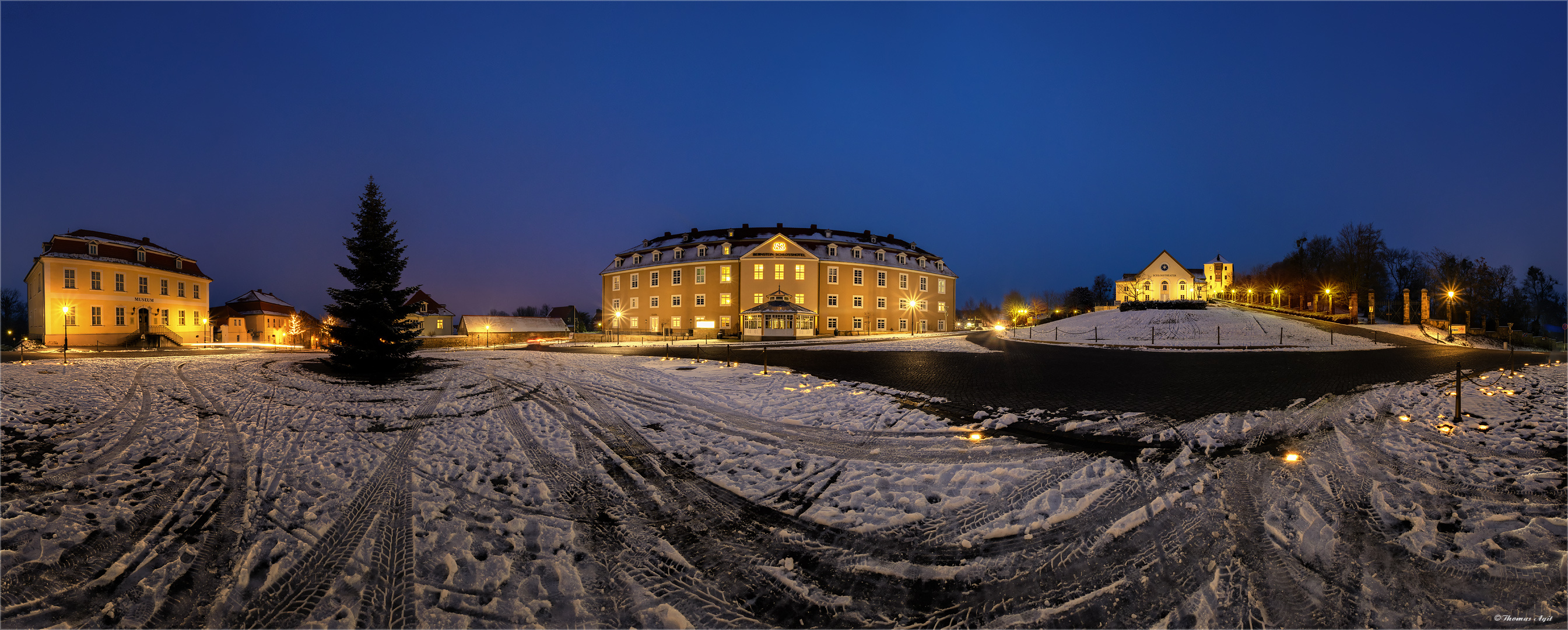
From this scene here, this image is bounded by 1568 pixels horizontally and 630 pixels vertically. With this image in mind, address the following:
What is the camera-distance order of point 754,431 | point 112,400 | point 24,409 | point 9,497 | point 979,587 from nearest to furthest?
point 979,587, point 9,497, point 754,431, point 24,409, point 112,400

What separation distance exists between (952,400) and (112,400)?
16985mm

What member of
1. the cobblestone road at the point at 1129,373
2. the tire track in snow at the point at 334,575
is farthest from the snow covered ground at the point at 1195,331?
the tire track in snow at the point at 334,575

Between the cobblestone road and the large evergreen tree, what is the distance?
10.4 meters

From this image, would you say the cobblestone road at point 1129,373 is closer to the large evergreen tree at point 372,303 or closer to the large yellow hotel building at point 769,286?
the large evergreen tree at point 372,303

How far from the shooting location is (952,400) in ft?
34.1

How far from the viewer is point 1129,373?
50.6 ft

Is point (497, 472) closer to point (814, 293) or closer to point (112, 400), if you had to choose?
point (112, 400)

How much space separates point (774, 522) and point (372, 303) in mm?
16463

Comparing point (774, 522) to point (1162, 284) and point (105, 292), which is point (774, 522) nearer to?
point (105, 292)

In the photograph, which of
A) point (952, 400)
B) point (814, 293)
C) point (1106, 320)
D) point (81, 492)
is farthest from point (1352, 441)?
point (1106, 320)

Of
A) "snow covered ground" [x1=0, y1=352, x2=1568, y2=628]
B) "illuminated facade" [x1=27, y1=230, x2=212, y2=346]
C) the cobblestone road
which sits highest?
"illuminated facade" [x1=27, y1=230, x2=212, y2=346]

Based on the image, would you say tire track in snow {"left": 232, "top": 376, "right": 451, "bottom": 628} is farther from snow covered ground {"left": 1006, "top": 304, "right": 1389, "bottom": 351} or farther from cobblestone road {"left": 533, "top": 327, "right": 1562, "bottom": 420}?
snow covered ground {"left": 1006, "top": 304, "right": 1389, "bottom": 351}

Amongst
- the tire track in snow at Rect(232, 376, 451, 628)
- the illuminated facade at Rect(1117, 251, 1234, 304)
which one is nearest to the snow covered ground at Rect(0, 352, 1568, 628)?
the tire track in snow at Rect(232, 376, 451, 628)

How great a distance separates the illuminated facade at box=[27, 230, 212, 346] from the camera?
32.3 metres
